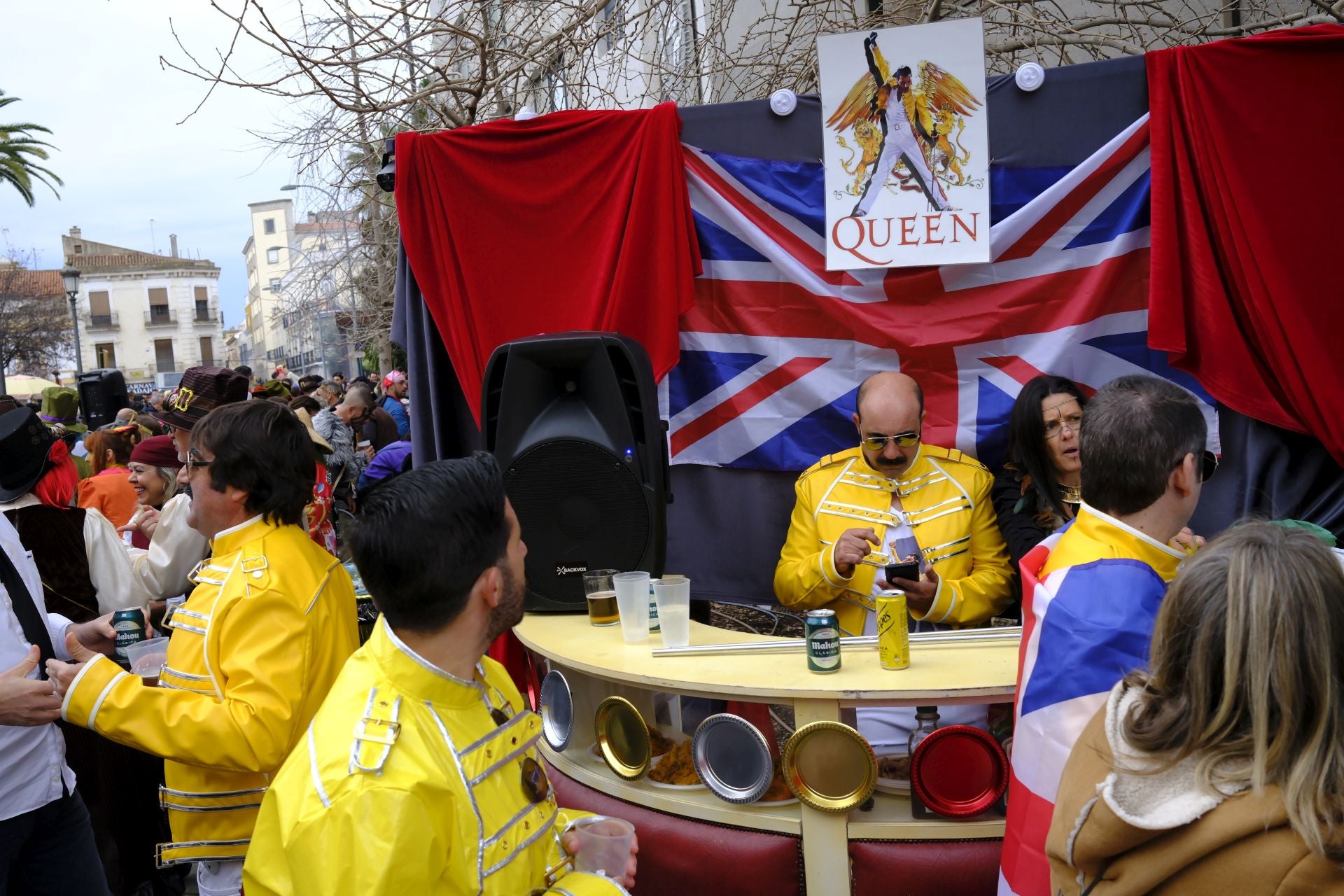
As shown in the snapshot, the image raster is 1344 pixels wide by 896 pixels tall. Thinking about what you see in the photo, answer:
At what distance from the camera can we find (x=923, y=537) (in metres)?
3.59

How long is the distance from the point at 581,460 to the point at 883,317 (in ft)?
4.30

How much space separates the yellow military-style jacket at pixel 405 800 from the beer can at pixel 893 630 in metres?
1.00

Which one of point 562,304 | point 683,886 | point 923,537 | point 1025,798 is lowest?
point 683,886

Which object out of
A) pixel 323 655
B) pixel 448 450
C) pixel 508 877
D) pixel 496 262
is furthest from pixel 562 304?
pixel 508 877

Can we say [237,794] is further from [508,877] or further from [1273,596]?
[1273,596]

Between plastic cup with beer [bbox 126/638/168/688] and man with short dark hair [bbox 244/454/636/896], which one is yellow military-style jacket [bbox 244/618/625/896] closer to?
man with short dark hair [bbox 244/454/636/896]

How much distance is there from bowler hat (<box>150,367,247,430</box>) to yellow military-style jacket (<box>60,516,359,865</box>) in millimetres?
1144

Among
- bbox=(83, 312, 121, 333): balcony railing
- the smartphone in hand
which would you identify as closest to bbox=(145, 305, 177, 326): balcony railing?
bbox=(83, 312, 121, 333): balcony railing

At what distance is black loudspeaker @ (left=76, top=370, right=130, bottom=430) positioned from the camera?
38.0 feet

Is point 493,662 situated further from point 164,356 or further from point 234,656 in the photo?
point 164,356

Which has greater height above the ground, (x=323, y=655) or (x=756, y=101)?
(x=756, y=101)

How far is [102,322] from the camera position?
236 feet

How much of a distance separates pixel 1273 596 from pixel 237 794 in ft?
6.85

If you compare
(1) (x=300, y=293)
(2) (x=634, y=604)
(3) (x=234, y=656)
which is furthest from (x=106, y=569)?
(1) (x=300, y=293)
